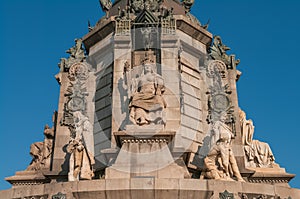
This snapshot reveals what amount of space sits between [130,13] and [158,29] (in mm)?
2364

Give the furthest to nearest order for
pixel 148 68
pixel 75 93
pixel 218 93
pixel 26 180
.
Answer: pixel 218 93, pixel 75 93, pixel 26 180, pixel 148 68

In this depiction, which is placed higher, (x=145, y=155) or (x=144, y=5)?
(x=144, y=5)

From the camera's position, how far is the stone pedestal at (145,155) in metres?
14.0

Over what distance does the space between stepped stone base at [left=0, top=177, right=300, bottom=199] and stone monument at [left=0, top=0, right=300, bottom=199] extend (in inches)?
1.2

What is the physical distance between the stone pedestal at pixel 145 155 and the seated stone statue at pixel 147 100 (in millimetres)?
628

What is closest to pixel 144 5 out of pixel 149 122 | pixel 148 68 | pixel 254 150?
Result: pixel 148 68

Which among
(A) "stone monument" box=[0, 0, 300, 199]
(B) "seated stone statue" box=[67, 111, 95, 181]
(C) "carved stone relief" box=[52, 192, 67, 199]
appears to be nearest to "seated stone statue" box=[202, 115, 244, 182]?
(A) "stone monument" box=[0, 0, 300, 199]

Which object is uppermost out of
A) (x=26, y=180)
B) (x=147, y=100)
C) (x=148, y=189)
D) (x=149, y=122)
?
(x=147, y=100)

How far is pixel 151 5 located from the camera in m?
20.7

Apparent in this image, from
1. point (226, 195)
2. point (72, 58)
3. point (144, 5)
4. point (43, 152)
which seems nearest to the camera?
point (226, 195)

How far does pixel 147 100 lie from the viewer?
51.3ft

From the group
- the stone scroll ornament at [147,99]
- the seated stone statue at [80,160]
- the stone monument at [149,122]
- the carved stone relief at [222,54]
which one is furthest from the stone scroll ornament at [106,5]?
the seated stone statue at [80,160]

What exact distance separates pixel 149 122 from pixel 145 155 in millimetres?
1525

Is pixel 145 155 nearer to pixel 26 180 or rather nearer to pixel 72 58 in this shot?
pixel 26 180
